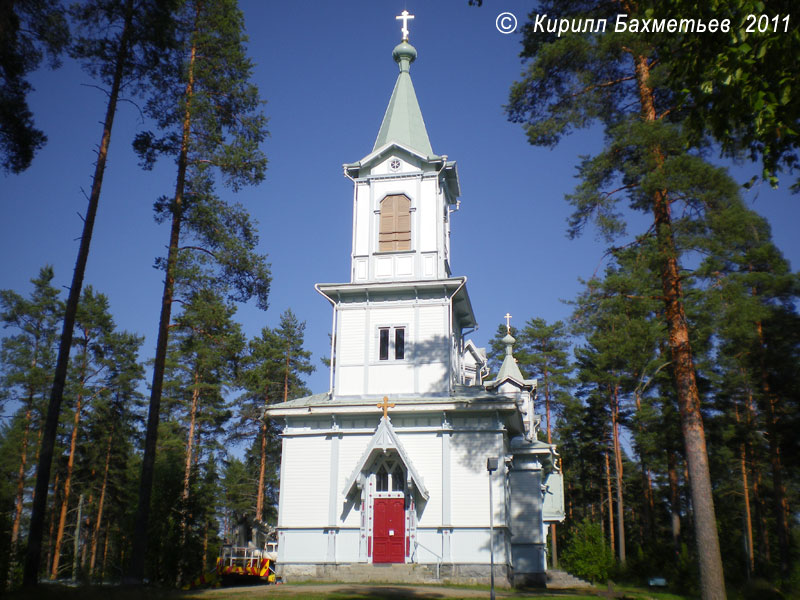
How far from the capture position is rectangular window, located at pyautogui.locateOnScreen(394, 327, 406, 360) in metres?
23.6

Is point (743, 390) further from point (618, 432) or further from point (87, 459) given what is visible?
point (87, 459)

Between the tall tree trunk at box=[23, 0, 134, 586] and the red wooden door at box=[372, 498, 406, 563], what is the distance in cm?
1031

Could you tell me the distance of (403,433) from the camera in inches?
858

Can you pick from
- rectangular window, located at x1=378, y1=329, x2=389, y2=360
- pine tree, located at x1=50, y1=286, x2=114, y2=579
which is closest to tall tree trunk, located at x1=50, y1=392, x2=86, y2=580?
pine tree, located at x1=50, y1=286, x2=114, y2=579

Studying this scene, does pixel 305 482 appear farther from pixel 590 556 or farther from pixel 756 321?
pixel 756 321

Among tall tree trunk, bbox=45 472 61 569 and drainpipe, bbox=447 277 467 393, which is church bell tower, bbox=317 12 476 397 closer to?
drainpipe, bbox=447 277 467 393

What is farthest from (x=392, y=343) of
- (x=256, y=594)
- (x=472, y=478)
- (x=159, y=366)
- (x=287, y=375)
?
(x=287, y=375)

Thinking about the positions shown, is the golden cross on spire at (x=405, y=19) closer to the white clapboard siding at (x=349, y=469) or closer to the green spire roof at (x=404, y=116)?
the green spire roof at (x=404, y=116)

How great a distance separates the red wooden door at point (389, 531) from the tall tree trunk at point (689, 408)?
10.1 m

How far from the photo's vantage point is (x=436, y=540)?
20.6m

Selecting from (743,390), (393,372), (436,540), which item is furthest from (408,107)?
(743,390)

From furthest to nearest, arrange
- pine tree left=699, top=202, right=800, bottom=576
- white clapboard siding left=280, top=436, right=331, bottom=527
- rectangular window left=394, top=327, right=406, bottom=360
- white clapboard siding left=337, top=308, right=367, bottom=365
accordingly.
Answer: white clapboard siding left=337, top=308, right=367, bottom=365 < rectangular window left=394, top=327, right=406, bottom=360 < white clapboard siding left=280, top=436, right=331, bottom=527 < pine tree left=699, top=202, right=800, bottom=576

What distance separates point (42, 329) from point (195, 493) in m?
22.9

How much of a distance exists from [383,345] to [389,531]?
6199 millimetres
